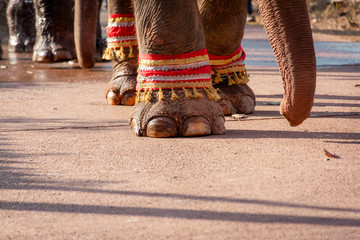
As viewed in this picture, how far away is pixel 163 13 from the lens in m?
3.37

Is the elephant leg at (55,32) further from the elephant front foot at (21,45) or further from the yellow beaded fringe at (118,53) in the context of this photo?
the yellow beaded fringe at (118,53)

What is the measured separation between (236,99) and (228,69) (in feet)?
0.79

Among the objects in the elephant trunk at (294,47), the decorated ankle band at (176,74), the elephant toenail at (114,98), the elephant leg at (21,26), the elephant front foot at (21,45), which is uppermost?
the elephant trunk at (294,47)

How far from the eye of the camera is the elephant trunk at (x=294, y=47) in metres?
2.50

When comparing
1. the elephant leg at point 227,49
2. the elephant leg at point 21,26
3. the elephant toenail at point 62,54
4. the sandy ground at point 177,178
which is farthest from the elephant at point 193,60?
the elephant leg at point 21,26

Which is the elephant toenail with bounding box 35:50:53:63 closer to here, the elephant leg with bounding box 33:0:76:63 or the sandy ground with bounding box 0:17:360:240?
the elephant leg with bounding box 33:0:76:63

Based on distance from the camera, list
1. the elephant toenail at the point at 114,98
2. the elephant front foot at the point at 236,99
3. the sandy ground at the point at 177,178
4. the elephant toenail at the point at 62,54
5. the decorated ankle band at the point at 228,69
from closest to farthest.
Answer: the sandy ground at the point at 177,178 → the elephant front foot at the point at 236,99 → the decorated ankle band at the point at 228,69 → the elephant toenail at the point at 114,98 → the elephant toenail at the point at 62,54

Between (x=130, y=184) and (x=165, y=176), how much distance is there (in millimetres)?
169

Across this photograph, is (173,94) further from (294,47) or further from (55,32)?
(55,32)

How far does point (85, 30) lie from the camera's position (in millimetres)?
4656

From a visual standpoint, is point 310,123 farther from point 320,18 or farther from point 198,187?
point 320,18

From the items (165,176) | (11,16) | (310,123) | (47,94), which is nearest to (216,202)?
(165,176)

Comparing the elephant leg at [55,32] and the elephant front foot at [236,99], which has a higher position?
the elephant front foot at [236,99]

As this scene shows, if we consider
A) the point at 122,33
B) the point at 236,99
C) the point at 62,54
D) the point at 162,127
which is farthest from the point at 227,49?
the point at 62,54
